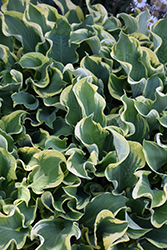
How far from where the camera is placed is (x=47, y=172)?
76 cm

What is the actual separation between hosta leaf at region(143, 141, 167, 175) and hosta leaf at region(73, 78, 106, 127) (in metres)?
0.16

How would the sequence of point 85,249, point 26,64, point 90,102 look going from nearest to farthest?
point 85,249, point 90,102, point 26,64

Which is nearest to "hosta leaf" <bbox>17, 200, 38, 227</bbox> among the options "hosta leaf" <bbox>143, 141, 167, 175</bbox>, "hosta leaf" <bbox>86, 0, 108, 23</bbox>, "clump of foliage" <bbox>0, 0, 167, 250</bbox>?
"clump of foliage" <bbox>0, 0, 167, 250</bbox>

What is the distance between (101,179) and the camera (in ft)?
2.84

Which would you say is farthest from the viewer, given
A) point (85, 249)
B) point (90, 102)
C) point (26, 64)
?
point (26, 64)

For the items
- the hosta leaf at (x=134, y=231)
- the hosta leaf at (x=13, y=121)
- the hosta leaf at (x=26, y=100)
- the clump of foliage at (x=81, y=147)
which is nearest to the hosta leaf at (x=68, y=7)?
the clump of foliage at (x=81, y=147)

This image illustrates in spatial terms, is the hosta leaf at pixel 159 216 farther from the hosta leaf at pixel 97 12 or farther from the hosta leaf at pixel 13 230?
the hosta leaf at pixel 97 12

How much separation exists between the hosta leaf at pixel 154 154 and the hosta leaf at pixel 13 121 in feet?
1.48

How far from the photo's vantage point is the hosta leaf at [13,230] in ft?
2.16

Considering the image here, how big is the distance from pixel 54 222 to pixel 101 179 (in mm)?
223

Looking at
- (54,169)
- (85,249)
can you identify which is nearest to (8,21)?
(54,169)

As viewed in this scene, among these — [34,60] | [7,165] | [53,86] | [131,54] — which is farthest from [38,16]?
[7,165]

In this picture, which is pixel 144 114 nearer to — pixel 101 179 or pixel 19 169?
pixel 101 179

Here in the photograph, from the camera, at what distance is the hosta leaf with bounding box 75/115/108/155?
0.73m
